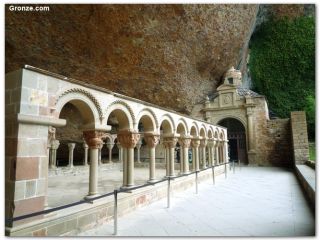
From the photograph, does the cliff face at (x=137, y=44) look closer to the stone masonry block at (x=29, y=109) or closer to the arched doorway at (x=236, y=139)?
the arched doorway at (x=236, y=139)

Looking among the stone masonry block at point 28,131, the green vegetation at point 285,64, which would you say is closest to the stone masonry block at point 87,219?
the stone masonry block at point 28,131

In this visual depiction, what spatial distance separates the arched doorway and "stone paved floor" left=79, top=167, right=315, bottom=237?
10627mm

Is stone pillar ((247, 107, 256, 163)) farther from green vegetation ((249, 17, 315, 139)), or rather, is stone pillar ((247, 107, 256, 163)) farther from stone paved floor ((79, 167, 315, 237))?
stone paved floor ((79, 167, 315, 237))

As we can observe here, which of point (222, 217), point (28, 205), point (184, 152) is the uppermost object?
point (184, 152)

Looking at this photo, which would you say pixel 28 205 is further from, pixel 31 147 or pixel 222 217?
pixel 222 217

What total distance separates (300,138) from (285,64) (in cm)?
935

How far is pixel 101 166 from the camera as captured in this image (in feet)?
44.9

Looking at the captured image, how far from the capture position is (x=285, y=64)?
63.8ft

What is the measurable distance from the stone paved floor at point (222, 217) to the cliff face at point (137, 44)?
27.4 feet

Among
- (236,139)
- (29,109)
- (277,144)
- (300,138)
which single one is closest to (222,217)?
(29,109)

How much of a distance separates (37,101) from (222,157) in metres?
11.6

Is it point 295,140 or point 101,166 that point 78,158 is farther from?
point 295,140

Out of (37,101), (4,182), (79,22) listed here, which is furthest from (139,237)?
(79,22)

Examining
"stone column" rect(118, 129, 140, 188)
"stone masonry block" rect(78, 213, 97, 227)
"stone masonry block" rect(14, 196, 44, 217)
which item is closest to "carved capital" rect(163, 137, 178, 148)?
"stone column" rect(118, 129, 140, 188)
